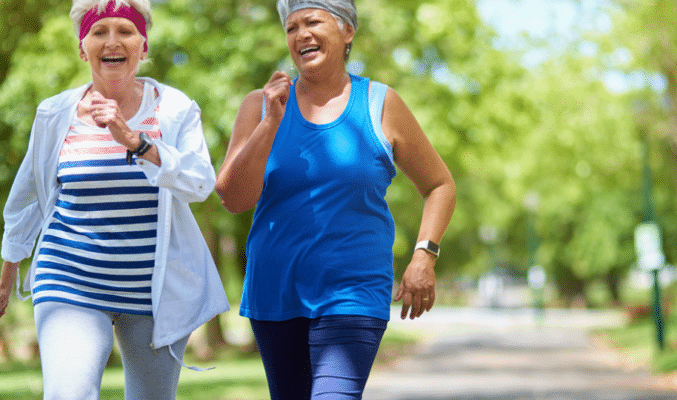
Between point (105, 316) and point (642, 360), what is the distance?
673 inches

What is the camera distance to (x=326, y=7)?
3068 mm

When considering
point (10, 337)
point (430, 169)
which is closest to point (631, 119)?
point (10, 337)

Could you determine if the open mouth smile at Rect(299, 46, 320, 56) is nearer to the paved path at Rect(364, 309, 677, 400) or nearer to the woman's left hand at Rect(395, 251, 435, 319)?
the woman's left hand at Rect(395, 251, 435, 319)

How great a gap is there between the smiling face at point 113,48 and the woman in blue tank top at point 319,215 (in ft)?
1.35

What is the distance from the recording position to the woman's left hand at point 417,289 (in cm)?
296

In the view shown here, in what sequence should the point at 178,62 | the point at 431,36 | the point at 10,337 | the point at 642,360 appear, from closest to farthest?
1. the point at 178,62
2. the point at 431,36
3. the point at 10,337
4. the point at 642,360

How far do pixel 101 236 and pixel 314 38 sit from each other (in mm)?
943

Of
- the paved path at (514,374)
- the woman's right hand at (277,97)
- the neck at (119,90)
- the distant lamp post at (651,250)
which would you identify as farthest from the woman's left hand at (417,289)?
the distant lamp post at (651,250)

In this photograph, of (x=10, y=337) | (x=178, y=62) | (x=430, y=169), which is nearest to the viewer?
(x=430, y=169)

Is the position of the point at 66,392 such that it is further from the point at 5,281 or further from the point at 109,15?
the point at 109,15

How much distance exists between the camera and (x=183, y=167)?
293cm

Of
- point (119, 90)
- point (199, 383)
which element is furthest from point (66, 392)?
point (199, 383)

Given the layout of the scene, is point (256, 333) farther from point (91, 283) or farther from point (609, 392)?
point (609, 392)

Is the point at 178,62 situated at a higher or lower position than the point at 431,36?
lower
